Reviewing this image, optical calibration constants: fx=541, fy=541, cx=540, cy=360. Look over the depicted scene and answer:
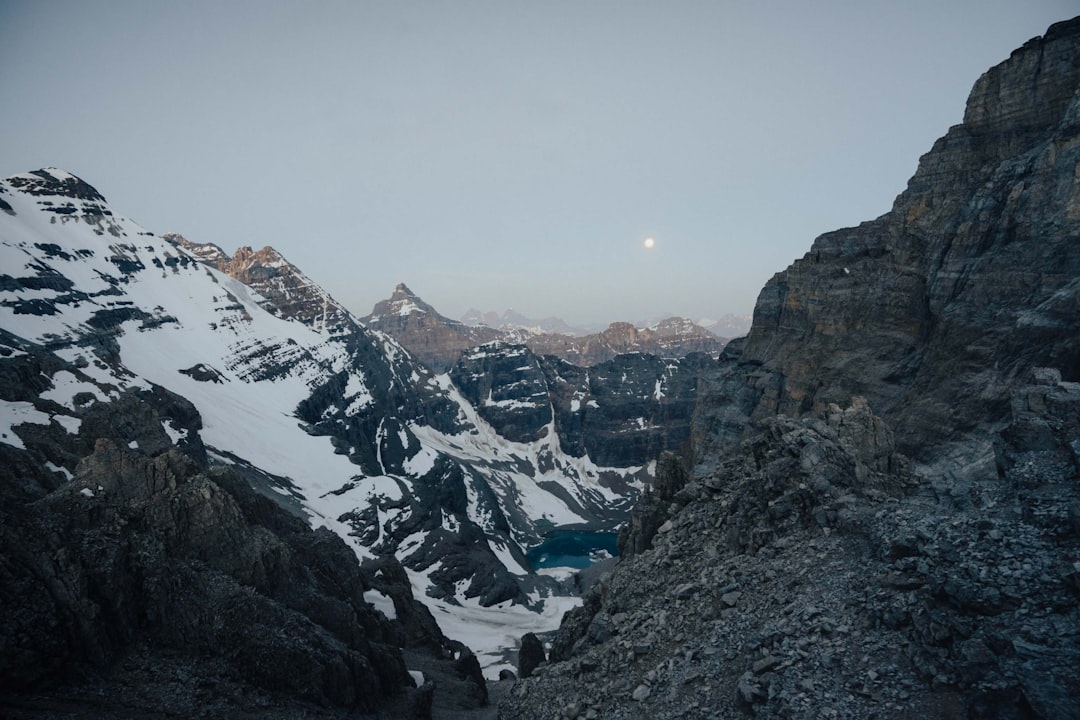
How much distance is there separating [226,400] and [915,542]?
157 m

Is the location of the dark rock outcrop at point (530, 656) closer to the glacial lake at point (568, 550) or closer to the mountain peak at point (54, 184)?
the glacial lake at point (568, 550)

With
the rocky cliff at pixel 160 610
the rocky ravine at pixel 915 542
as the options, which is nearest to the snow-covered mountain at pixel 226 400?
the rocky cliff at pixel 160 610

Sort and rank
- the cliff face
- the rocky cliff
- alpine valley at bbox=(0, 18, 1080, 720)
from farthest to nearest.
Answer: the cliff face < the rocky cliff < alpine valley at bbox=(0, 18, 1080, 720)

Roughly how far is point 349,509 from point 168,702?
93498 mm

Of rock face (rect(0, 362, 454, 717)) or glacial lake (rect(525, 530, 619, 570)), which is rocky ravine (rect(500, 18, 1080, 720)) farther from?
glacial lake (rect(525, 530, 619, 570))

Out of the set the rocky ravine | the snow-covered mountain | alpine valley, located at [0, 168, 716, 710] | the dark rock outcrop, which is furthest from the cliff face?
the snow-covered mountain

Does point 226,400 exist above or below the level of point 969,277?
below

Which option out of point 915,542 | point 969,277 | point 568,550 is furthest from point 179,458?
point 568,550

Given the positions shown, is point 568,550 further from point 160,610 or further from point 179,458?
point 160,610

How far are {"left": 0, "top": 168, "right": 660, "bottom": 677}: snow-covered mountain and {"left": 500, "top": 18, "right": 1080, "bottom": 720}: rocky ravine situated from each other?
43701 mm

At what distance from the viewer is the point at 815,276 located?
95688mm

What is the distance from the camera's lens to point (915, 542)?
17.7 metres

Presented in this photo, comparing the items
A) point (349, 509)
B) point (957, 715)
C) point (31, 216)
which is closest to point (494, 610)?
point (349, 509)

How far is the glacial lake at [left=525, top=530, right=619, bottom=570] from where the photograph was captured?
171750mm
